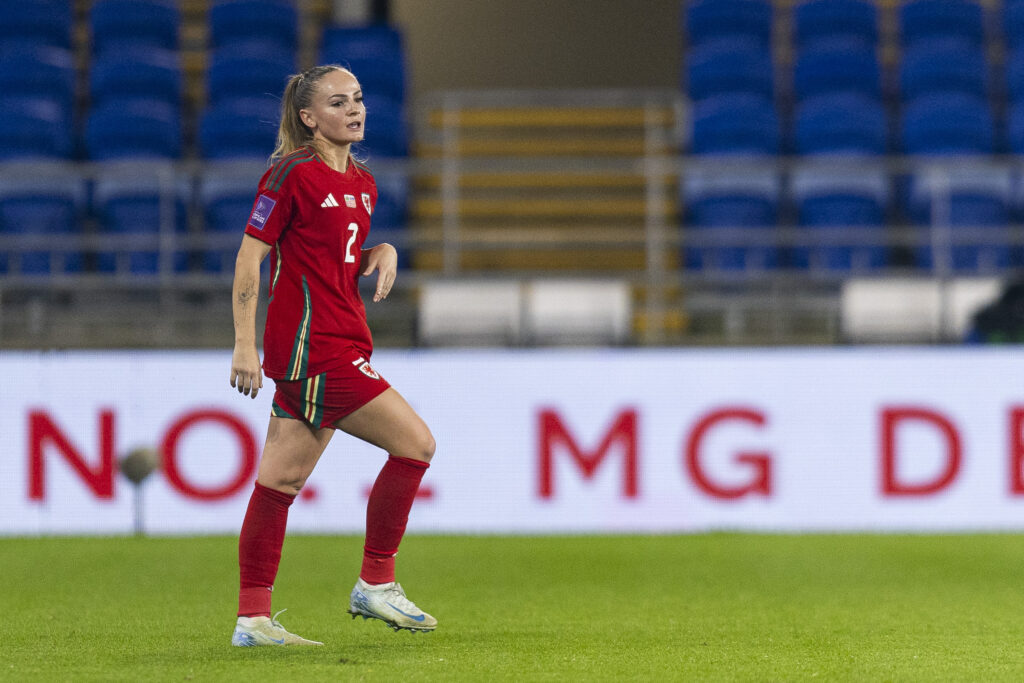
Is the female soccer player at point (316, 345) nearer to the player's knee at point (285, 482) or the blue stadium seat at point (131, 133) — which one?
the player's knee at point (285, 482)

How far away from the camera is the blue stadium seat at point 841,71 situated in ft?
38.0

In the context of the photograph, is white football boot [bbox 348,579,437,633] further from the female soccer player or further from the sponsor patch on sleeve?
the sponsor patch on sleeve

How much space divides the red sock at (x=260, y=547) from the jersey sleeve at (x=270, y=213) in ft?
2.34

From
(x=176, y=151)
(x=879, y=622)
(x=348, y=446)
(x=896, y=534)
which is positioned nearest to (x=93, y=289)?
(x=348, y=446)

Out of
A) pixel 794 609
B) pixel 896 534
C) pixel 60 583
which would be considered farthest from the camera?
pixel 896 534

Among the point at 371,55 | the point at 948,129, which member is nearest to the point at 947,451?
the point at 948,129

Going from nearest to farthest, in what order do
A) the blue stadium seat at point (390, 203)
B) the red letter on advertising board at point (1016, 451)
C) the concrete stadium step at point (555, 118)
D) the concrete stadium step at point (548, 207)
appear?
the red letter on advertising board at point (1016, 451) < the blue stadium seat at point (390, 203) < the concrete stadium step at point (548, 207) < the concrete stadium step at point (555, 118)

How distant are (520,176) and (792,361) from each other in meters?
3.73

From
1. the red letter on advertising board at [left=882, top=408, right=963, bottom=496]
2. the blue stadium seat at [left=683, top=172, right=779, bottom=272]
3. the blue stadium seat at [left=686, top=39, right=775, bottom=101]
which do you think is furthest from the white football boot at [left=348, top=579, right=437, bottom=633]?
the blue stadium seat at [left=686, top=39, right=775, bottom=101]

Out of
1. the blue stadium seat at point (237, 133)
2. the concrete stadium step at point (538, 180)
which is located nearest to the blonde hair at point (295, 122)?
the blue stadium seat at point (237, 133)

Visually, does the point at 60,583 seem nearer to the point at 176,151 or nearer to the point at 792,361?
the point at 792,361

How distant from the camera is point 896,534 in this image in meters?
7.90

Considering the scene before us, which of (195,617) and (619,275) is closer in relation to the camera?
(195,617)

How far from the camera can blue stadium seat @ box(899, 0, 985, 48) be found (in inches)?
479
